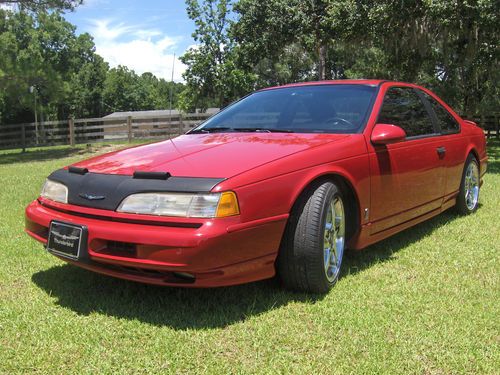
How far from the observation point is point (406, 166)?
12.8 feet

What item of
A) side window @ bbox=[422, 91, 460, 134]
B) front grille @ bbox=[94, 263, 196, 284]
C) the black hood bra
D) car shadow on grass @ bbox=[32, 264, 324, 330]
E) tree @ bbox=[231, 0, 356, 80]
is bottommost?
car shadow on grass @ bbox=[32, 264, 324, 330]

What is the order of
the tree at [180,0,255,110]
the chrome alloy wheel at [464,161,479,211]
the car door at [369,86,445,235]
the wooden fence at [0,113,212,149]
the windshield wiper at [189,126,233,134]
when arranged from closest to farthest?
the car door at [369,86,445,235], the windshield wiper at [189,126,233,134], the chrome alloy wheel at [464,161,479,211], the wooden fence at [0,113,212,149], the tree at [180,0,255,110]

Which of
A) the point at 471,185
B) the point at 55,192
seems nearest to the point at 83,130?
the point at 471,185

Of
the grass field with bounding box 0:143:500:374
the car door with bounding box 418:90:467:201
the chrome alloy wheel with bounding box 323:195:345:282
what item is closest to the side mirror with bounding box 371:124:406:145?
the chrome alloy wheel with bounding box 323:195:345:282

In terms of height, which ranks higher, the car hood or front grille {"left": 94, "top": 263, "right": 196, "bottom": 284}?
the car hood

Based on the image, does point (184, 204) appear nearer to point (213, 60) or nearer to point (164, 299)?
point (164, 299)

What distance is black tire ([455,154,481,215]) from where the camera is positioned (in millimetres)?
5215

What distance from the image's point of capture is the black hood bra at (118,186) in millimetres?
2641

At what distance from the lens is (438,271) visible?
11.8 ft

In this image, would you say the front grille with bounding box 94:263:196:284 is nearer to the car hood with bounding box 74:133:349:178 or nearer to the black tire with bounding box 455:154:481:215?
the car hood with bounding box 74:133:349:178

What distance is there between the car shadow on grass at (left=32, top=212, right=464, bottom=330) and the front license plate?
378mm

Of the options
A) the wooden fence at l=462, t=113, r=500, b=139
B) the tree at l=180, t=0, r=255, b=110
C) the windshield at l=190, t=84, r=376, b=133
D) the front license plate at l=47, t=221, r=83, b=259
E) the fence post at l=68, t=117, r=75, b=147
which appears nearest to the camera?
the front license plate at l=47, t=221, r=83, b=259

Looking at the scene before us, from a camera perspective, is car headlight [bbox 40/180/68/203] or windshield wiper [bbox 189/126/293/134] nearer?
car headlight [bbox 40/180/68/203]

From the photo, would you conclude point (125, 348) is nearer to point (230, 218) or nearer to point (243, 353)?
point (243, 353)
